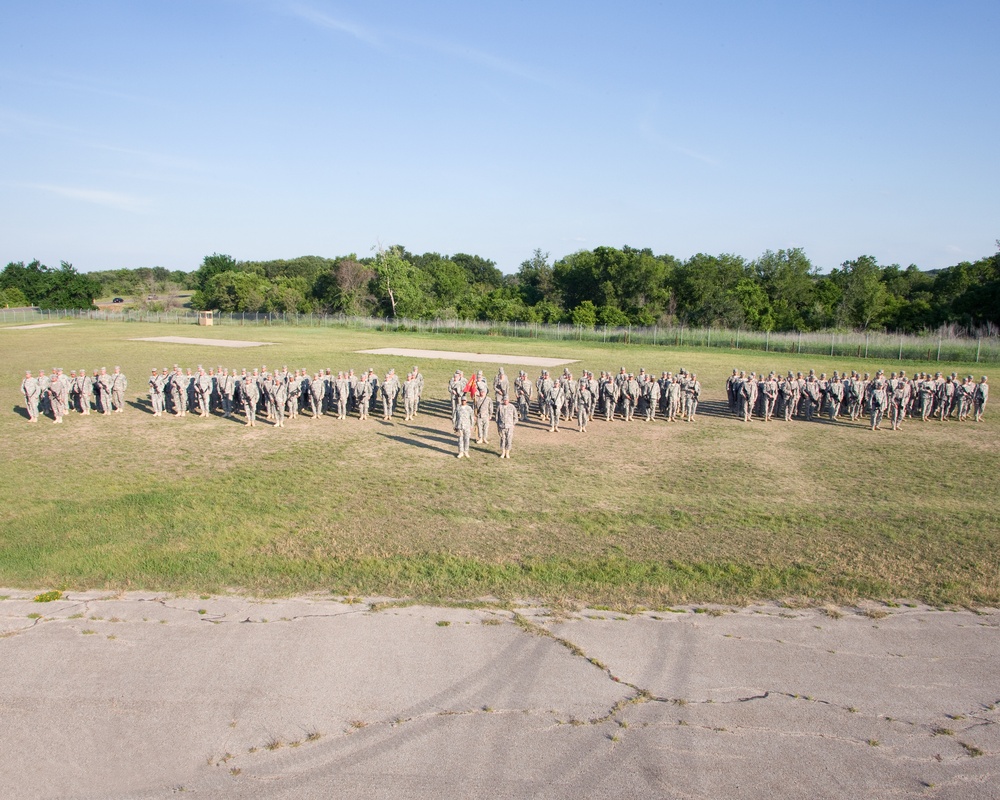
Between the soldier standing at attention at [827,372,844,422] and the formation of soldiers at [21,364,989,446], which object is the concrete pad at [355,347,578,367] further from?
the soldier standing at attention at [827,372,844,422]

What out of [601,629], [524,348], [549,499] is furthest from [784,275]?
[601,629]

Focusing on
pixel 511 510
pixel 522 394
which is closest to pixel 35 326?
pixel 522 394

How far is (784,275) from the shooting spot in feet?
234

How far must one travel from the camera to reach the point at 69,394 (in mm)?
23047

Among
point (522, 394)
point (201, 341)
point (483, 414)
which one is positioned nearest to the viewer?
point (483, 414)

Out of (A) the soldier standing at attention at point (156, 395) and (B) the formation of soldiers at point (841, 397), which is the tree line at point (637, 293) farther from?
(A) the soldier standing at attention at point (156, 395)

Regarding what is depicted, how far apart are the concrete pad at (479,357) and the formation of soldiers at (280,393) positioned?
50.8 ft

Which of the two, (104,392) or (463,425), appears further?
(104,392)

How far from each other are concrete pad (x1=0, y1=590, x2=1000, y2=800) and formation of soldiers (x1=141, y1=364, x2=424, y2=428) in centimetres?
1259

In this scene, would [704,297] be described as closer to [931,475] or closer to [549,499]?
[931,475]

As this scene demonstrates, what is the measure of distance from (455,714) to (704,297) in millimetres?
64143

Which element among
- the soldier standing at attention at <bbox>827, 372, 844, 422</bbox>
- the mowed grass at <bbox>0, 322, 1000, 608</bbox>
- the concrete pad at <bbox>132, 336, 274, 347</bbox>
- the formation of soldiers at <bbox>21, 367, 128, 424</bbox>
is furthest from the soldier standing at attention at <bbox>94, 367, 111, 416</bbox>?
the concrete pad at <bbox>132, 336, 274, 347</bbox>

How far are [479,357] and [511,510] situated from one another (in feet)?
89.9

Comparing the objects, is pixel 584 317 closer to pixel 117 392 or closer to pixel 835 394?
pixel 835 394
